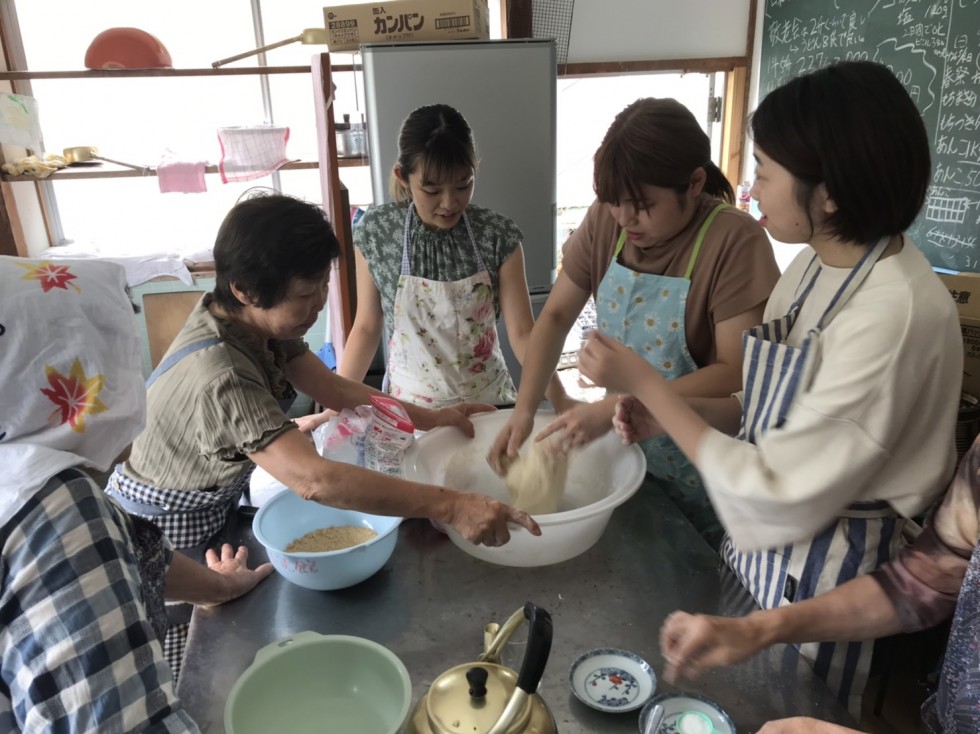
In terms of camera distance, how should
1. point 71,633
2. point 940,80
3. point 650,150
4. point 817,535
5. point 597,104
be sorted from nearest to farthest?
point 71,633
point 817,535
point 650,150
point 940,80
point 597,104

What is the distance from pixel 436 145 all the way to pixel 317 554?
3.50ft

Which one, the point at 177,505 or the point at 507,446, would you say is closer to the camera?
the point at 177,505

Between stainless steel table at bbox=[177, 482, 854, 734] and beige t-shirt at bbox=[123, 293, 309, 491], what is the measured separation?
205 mm

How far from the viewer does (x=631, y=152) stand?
4.44ft

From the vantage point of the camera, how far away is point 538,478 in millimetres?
1432

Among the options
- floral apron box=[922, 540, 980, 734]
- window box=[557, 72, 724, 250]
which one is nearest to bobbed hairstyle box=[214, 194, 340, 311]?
floral apron box=[922, 540, 980, 734]

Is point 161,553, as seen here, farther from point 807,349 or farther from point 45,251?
point 45,251

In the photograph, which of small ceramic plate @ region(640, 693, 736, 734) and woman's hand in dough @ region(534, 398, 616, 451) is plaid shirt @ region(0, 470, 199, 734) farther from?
woman's hand in dough @ region(534, 398, 616, 451)

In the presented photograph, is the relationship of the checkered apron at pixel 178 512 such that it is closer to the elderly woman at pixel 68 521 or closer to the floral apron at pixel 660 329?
the elderly woman at pixel 68 521

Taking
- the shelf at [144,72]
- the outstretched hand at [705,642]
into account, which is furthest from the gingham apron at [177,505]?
the shelf at [144,72]

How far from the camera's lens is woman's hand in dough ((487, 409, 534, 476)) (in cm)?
149

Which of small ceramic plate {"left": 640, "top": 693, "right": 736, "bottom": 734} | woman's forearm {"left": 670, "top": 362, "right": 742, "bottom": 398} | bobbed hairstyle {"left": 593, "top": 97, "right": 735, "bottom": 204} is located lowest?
small ceramic plate {"left": 640, "top": 693, "right": 736, "bottom": 734}

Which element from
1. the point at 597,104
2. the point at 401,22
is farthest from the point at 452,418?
the point at 597,104

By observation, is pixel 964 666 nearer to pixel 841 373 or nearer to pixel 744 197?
pixel 841 373
